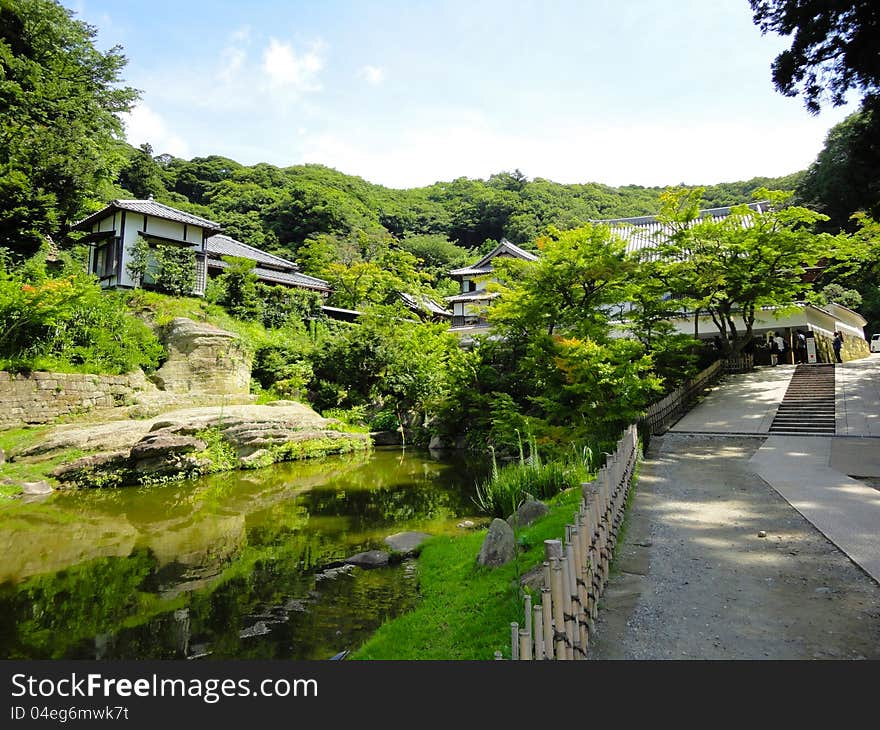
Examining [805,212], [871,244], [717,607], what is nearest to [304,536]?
[717,607]

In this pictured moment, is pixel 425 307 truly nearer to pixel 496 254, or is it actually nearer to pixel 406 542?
pixel 496 254

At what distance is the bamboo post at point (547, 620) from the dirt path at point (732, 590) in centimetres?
79

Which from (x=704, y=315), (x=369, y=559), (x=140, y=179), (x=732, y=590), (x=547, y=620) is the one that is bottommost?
(x=369, y=559)

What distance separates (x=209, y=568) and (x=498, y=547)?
14.3ft

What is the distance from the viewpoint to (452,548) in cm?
711

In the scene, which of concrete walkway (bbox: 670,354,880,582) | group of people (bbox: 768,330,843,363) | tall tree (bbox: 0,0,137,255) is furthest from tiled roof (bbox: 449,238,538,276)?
tall tree (bbox: 0,0,137,255)

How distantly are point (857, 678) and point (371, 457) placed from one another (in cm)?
1547

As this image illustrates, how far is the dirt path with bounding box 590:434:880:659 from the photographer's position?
336 centimetres

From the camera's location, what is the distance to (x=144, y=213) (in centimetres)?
2253

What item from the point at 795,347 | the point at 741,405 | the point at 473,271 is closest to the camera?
the point at 741,405

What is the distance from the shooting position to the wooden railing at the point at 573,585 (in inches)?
104

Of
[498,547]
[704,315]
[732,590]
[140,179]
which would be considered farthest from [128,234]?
[704,315]

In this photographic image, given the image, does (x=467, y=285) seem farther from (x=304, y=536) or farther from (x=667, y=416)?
(x=304, y=536)

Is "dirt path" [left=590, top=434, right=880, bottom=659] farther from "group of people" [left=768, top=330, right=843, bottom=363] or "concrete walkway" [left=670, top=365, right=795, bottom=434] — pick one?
"group of people" [left=768, top=330, right=843, bottom=363]
